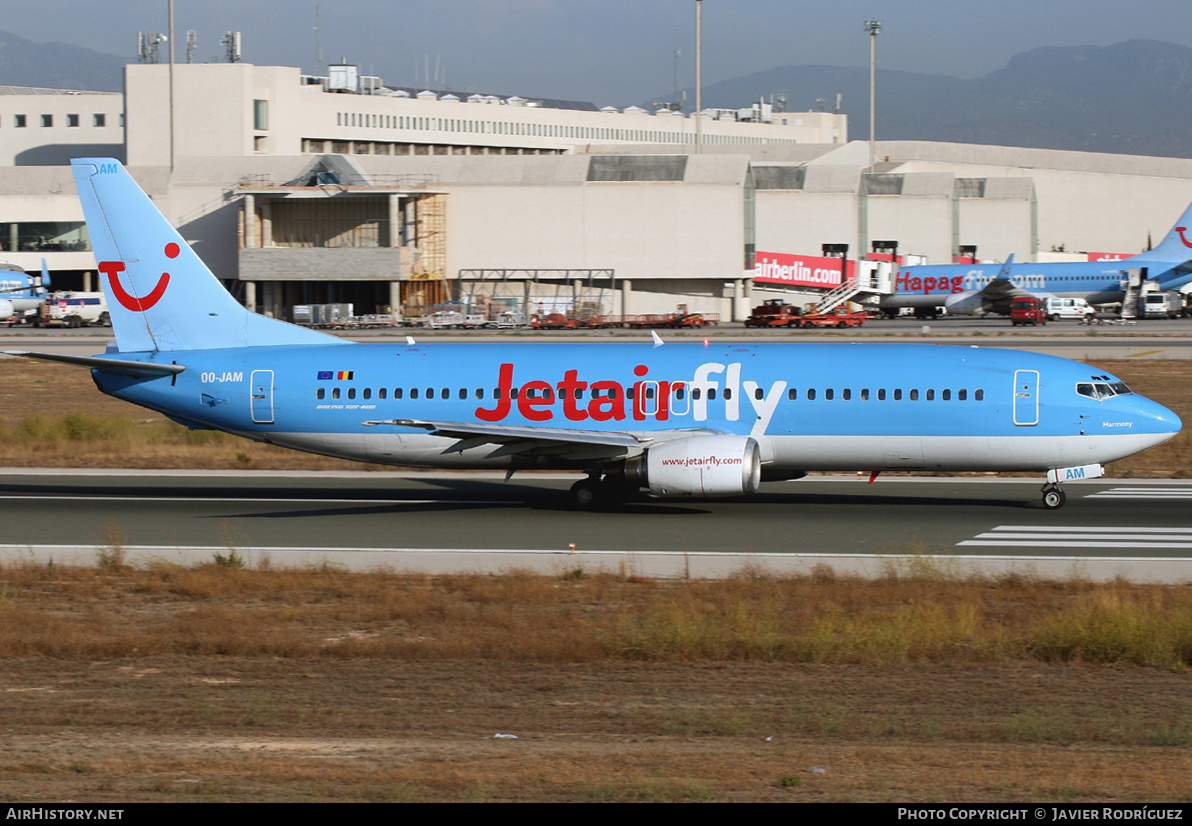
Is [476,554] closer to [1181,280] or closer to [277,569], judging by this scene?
[277,569]

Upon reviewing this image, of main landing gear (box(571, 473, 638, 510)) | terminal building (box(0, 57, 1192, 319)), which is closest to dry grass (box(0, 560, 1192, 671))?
main landing gear (box(571, 473, 638, 510))

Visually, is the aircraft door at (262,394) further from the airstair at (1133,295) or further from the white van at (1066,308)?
the airstair at (1133,295)

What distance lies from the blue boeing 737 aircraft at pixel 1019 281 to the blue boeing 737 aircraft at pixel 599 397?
278ft

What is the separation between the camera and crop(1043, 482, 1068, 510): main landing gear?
29062 mm

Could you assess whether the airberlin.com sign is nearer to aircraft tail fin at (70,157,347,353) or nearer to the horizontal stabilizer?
aircraft tail fin at (70,157,347,353)

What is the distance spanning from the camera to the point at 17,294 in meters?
108

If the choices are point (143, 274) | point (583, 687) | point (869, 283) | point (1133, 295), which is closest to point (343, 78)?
point (869, 283)

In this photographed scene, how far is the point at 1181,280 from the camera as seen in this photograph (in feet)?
378

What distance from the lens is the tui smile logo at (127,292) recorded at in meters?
31.0

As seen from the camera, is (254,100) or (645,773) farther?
(254,100)

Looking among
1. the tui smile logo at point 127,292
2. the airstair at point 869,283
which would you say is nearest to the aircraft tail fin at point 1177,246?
the airstair at point 869,283

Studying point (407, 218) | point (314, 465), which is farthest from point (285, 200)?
point (314, 465)

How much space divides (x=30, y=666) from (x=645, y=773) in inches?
366

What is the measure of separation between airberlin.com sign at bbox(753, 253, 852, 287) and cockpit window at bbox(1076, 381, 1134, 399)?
8576 cm
